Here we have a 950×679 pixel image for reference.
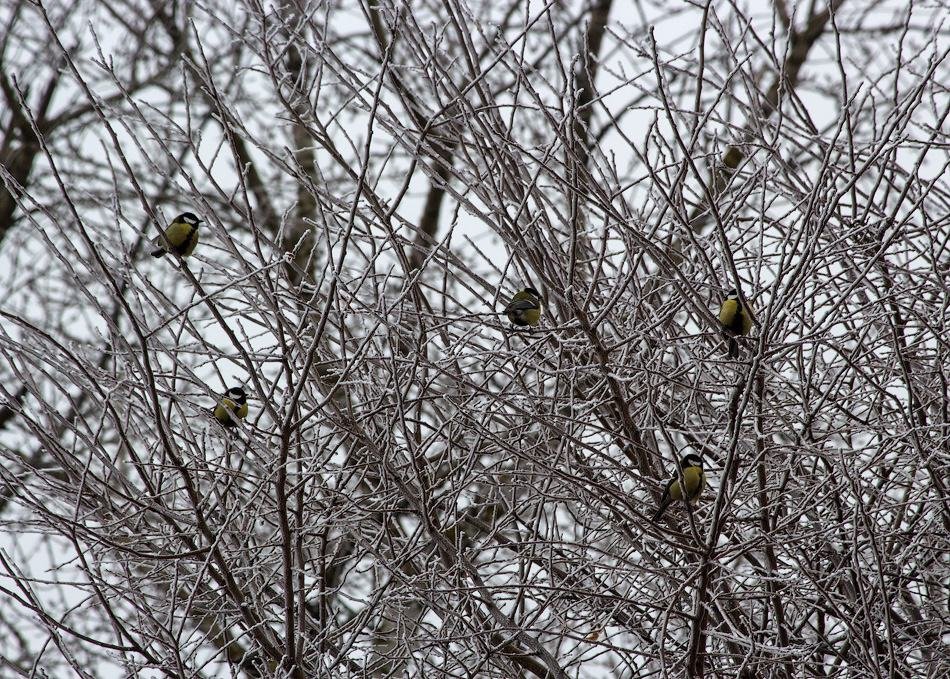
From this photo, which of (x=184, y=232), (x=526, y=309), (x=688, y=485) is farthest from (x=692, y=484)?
(x=184, y=232)

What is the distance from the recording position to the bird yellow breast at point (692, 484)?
3.03m

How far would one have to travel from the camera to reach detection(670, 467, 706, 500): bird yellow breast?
9.93ft

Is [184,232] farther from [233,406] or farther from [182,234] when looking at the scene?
[233,406]

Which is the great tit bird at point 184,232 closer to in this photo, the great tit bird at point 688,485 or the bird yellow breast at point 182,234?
the bird yellow breast at point 182,234

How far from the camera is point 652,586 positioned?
11.9ft

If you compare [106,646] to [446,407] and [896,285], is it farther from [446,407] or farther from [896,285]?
[896,285]

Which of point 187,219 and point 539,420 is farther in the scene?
point 187,219

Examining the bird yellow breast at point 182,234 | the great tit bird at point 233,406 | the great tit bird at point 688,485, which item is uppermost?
the bird yellow breast at point 182,234

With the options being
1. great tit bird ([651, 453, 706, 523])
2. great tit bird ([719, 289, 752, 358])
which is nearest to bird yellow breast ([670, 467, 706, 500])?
great tit bird ([651, 453, 706, 523])

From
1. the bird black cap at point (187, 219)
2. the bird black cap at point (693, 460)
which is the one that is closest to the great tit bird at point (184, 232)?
the bird black cap at point (187, 219)

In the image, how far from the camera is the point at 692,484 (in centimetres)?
305

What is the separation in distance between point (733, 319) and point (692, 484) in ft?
1.56

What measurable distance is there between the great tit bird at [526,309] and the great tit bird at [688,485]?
0.74 meters

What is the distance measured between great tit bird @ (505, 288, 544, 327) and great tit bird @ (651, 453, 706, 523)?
74cm
